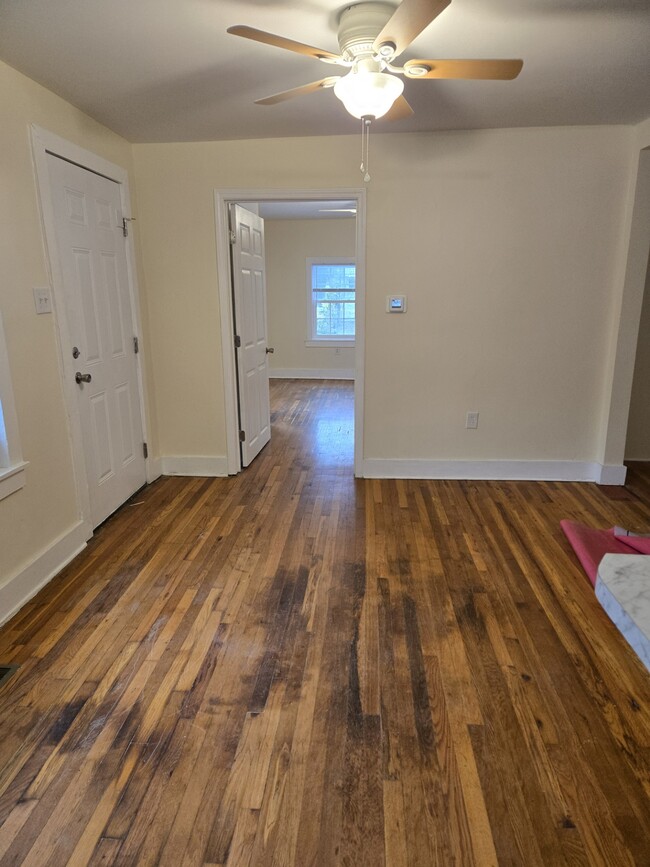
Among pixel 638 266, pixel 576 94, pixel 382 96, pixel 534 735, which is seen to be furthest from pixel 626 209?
pixel 534 735

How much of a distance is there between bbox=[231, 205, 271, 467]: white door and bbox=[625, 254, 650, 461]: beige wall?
3118mm

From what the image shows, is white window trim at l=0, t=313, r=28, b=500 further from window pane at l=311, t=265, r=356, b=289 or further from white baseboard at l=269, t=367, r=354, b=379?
window pane at l=311, t=265, r=356, b=289

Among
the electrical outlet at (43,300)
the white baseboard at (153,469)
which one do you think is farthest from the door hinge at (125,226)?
the white baseboard at (153,469)

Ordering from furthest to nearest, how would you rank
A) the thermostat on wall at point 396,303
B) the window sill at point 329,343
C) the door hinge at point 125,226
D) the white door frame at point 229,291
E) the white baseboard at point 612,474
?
the window sill at point 329,343 → the white baseboard at point 612,474 → the thermostat on wall at point 396,303 → the white door frame at point 229,291 → the door hinge at point 125,226

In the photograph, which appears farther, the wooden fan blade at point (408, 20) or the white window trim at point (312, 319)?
the white window trim at point (312, 319)

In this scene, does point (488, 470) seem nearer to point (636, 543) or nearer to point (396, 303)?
point (636, 543)

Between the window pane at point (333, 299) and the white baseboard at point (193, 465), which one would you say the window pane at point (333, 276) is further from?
the white baseboard at point (193, 465)

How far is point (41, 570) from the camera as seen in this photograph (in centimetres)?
255

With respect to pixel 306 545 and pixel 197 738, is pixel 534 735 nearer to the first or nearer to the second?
pixel 197 738

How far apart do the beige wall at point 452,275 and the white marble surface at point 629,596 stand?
2.83 m

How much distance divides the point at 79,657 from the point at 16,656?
25 cm

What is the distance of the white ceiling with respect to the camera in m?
1.89

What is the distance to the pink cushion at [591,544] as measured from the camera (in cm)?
262

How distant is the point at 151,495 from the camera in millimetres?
3697
